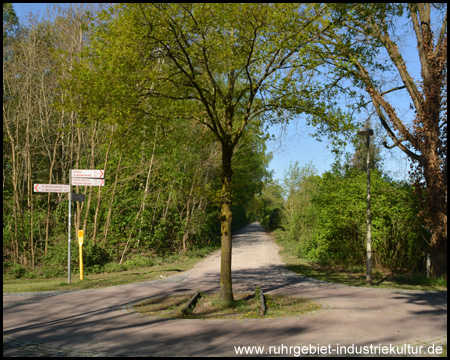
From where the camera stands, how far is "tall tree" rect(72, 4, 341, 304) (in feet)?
26.4

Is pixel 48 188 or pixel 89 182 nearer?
pixel 48 188

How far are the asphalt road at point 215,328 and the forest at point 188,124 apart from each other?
248cm

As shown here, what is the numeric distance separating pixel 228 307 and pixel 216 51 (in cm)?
559

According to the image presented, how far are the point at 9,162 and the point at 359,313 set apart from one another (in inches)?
695

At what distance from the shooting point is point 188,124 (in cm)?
1612

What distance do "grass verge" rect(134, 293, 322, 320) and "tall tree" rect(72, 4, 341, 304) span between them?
42cm

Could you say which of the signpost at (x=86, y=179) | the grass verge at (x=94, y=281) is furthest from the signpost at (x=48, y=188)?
the grass verge at (x=94, y=281)

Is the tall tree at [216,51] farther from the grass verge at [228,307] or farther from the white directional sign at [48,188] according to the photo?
the white directional sign at [48,188]

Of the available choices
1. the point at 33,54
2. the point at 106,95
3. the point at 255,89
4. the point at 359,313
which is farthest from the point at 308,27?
the point at 33,54

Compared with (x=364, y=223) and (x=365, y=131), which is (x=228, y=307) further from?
(x=364, y=223)

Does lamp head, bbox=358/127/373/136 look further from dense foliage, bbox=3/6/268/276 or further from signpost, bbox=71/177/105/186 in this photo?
signpost, bbox=71/177/105/186

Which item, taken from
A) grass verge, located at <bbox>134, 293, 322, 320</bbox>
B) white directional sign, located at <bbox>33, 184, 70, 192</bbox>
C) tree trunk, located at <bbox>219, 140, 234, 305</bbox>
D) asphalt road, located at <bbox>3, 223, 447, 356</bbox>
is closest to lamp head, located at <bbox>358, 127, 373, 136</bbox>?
asphalt road, located at <bbox>3, 223, 447, 356</bbox>

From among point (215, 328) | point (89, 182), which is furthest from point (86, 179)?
point (215, 328)

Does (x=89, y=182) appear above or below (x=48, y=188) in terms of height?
above
